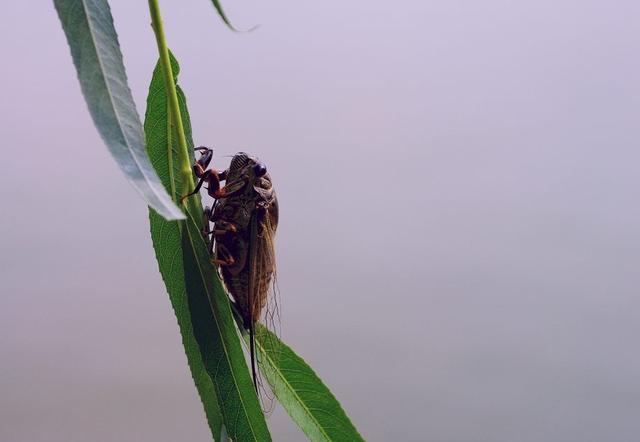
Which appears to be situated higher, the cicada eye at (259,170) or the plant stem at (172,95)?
the plant stem at (172,95)

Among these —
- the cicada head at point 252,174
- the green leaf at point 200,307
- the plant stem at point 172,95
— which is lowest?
the green leaf at point 200,307

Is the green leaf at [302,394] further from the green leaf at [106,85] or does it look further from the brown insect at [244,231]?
the green leaf at [106,85]

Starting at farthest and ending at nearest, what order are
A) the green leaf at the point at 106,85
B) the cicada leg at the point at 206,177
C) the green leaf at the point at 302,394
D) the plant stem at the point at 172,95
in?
the green leaf at the point at 302,394
the cicada leg at the point at 206,177
the plant stem at the point at 172,95
the green leaf at the point at 106,85

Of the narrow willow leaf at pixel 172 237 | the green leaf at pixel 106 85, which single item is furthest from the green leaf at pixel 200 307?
the green leaf at pixel 106 85

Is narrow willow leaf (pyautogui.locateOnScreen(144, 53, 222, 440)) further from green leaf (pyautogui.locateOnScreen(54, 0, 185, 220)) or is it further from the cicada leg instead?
green leaf (pyautogui.locateOnScreen(54, 0, 185, 220))

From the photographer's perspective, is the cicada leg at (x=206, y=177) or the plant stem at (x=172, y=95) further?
the cicada leg at (x=206, y=177)

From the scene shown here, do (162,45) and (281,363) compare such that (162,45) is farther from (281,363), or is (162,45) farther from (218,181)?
(281,363)

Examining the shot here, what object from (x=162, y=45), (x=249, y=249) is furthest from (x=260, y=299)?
(x=162, y=45)

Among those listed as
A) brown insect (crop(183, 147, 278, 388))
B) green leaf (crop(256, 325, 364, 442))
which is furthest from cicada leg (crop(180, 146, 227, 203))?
green leaf (crop(256, 325, 364, 442))
